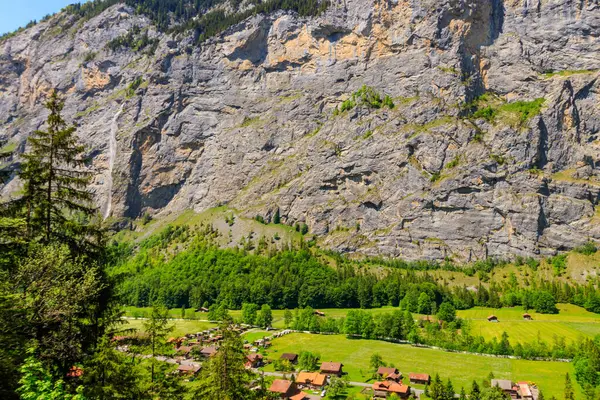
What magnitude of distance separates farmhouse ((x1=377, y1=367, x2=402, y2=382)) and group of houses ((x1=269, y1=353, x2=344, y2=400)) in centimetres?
662

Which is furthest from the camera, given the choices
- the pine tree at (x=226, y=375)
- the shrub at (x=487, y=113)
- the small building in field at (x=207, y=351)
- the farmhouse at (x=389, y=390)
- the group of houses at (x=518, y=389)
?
the shrub at (x=487, y=113)

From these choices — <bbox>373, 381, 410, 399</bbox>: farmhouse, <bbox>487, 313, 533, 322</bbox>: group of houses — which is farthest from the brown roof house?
<bbox>487, 313, 533, 322</bbox>: group of houses

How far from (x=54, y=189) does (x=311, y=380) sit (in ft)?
167

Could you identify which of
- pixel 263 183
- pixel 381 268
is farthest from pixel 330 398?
pixel 263 183

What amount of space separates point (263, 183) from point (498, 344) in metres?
122

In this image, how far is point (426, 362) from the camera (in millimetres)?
73000

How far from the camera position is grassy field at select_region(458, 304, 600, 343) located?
289 feet

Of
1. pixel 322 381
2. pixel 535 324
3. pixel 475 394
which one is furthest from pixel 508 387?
pixel 535 324

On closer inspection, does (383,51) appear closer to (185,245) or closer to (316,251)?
(316,251)

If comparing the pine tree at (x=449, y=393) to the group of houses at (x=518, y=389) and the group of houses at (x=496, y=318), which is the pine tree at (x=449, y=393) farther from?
the group of houses at (x=496, y=318)

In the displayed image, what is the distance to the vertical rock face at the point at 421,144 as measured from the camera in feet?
465

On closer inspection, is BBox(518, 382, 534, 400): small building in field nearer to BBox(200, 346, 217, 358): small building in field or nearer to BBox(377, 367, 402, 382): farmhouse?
BBox(377, 367, 402, 382): farmhouse

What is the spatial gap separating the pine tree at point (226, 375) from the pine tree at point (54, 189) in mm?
10034

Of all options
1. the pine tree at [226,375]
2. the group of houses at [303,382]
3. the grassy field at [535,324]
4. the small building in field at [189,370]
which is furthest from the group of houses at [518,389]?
the pine tree at [226,375]
